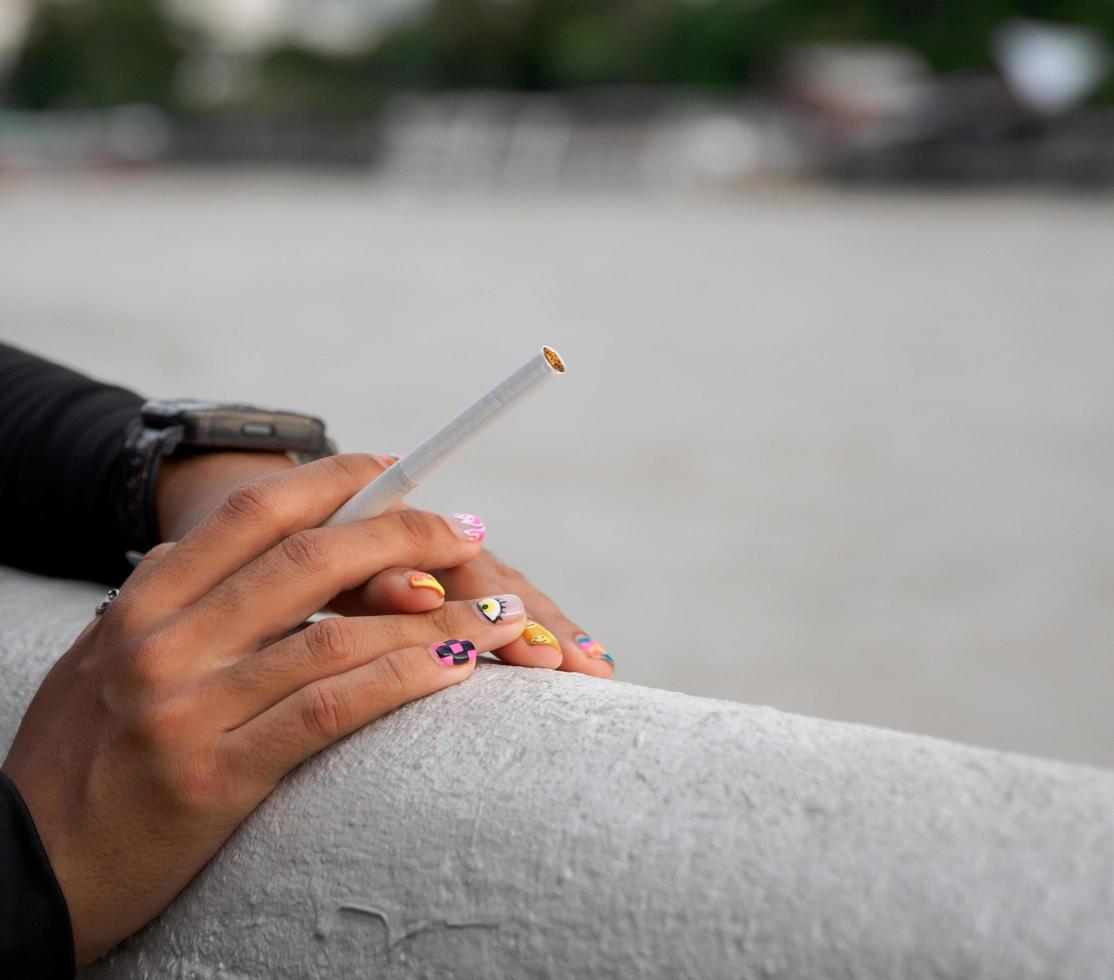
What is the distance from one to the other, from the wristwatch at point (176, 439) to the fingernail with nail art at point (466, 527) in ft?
0.93

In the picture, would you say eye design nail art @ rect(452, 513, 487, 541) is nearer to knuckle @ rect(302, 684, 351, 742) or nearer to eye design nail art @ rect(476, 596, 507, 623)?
eye design nail art @ rect(476, 596, 507, 623)

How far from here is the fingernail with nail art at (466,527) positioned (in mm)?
989

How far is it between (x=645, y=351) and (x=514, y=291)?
2.46m

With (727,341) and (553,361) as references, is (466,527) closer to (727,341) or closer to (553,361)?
(553,361)

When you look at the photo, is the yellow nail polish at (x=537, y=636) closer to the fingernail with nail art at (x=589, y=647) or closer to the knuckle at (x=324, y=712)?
the fingernail with nail art at (x=589, y=647)

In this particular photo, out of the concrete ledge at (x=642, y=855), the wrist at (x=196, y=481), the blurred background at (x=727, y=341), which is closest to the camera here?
the concrete ledge at (x=642, y=855)

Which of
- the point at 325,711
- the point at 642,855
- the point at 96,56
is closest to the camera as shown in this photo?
the point at 642,855

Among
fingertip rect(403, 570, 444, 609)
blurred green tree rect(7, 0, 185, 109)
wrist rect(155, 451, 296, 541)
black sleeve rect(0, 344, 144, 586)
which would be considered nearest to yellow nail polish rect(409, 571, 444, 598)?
A: fingertip rect(403, 570, 444, 609)

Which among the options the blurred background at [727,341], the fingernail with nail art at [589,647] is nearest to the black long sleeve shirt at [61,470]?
the fingernail with nail art at [589,647]

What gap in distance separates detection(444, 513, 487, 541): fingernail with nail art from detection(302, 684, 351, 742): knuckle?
186 millimetres

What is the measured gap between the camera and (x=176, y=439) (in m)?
1.18

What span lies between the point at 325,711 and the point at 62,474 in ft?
1.78

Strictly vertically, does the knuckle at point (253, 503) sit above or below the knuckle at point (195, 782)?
above

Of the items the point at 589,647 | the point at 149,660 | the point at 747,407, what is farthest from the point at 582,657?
the point at 747,407
